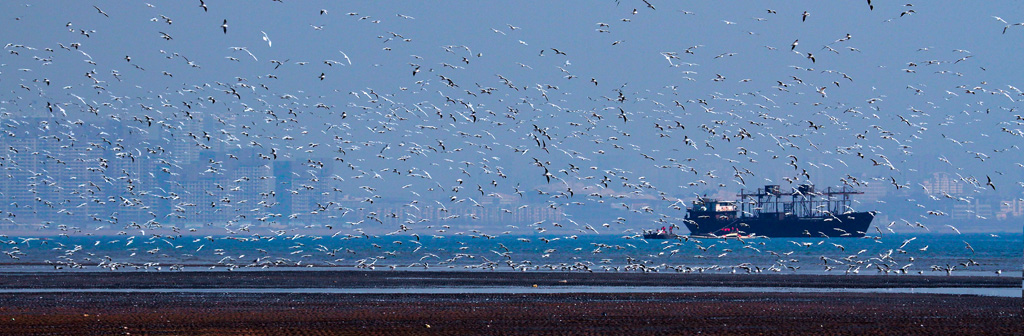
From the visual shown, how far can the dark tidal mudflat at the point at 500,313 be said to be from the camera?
3422cm

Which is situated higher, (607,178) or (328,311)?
(607,178)

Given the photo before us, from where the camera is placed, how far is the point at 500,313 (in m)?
40.3

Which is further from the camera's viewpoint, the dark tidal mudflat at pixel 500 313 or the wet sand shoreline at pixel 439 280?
the wet sand shoreline at pixel 439 280

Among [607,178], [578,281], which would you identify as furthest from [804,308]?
[578,281]

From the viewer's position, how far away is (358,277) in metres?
70.6

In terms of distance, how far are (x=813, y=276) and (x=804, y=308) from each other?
29.4 metres

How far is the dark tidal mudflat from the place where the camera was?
34.2 meters

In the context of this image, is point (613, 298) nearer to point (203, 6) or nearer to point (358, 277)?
point (203, 6)

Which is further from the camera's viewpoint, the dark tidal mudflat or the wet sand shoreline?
the wet sand shoreline

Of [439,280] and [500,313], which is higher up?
[439,280]

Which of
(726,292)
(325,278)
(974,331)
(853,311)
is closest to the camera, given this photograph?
(974,331)

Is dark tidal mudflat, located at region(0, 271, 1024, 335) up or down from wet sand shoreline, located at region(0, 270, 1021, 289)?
down

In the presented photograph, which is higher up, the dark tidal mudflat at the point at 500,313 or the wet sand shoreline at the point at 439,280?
the wet sand shoreline at the point at 439,280

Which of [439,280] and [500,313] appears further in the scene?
[439,280]
